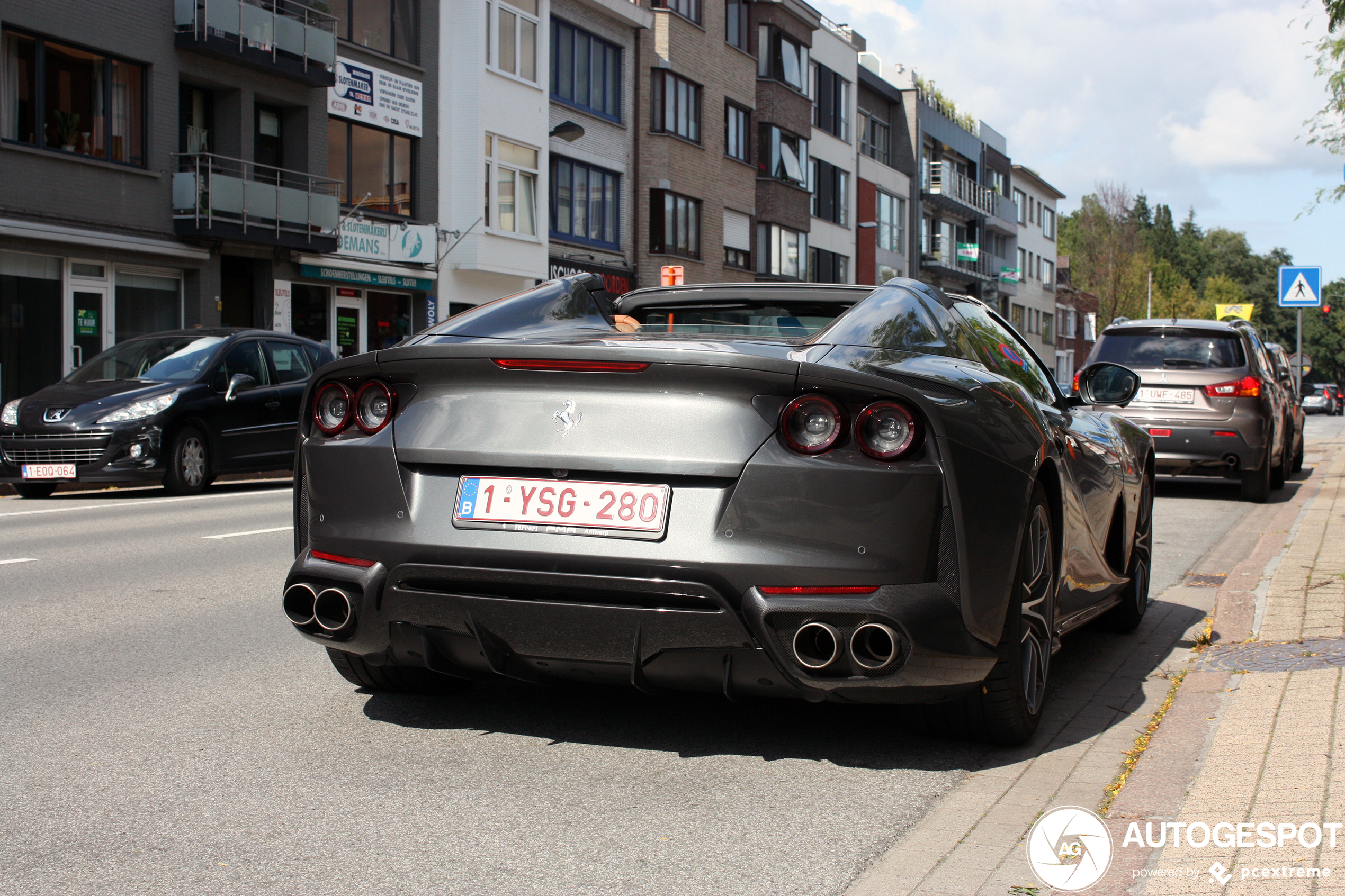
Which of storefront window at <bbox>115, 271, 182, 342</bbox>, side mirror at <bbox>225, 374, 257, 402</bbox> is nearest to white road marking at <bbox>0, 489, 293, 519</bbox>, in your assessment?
side mirror at <bbox>225, 374, 257, 402</bbox>

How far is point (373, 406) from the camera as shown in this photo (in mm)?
4203

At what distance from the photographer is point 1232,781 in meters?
3.82

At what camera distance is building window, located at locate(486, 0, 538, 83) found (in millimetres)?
31837

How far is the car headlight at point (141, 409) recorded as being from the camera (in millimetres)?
14320

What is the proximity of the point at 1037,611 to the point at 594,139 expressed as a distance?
108 ft

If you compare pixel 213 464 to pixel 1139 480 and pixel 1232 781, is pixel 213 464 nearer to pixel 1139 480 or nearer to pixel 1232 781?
A: pixel 1139 480

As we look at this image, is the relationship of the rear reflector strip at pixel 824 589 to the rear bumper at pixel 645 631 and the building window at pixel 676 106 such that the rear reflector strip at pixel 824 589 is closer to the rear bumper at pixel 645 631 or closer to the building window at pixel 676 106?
the rear bumper at pixel 645 631

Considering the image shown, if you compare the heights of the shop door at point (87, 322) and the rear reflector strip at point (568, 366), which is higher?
the shop door at point (87, 322)

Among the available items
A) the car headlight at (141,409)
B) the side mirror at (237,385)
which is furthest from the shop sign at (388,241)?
the car headlight at (141,409)

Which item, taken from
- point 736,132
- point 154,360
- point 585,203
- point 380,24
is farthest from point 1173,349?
Result: point 736,132

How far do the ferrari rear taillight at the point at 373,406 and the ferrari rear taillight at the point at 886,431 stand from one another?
55.0 inches

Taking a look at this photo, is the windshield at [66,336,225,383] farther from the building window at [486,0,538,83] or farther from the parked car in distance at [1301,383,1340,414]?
the parked car in distance at [1301,383,1340,414]

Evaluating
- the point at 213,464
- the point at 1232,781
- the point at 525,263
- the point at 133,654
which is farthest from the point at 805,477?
the point at 525,263

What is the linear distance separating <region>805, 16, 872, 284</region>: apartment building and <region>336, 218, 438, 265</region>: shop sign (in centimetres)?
2069
